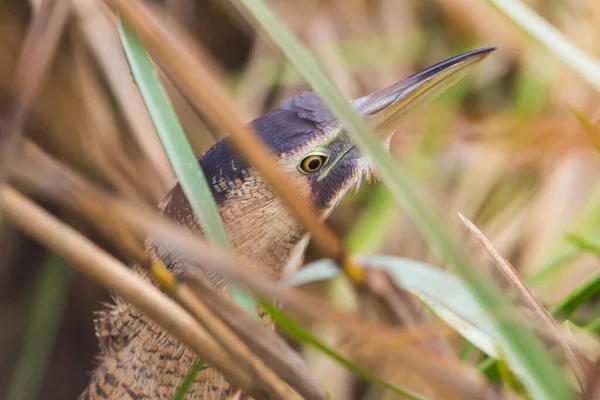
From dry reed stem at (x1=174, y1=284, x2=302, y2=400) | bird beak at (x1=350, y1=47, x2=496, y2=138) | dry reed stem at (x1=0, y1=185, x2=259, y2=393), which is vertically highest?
bird beak at (x1=350, y1=47, x2=496, y2=138)

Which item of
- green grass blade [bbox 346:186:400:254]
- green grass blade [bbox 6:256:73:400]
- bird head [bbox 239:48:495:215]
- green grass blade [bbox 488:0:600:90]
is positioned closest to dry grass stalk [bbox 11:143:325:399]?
bird head [bbox 239:48:495:215]

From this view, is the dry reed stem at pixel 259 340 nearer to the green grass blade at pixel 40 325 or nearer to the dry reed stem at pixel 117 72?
the dry reed stem at pixel 117 72

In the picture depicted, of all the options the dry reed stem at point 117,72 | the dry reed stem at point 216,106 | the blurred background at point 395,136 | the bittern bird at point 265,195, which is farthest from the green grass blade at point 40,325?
the dry reed stem at point 216,106

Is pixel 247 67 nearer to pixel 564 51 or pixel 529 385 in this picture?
pixel 564 51

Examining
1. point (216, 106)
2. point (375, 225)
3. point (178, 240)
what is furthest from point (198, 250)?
point (375, 225)

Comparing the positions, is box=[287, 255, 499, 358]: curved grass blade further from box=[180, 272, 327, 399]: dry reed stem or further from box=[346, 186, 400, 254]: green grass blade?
box=[346, 186, 400, 254]: green grass blade

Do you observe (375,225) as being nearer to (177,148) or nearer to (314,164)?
(314,164)
